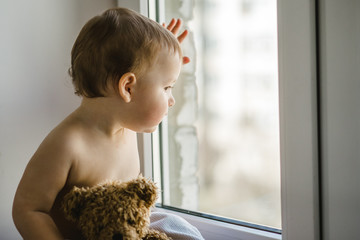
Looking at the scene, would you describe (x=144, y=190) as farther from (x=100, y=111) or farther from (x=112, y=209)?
(x=100, y=111)

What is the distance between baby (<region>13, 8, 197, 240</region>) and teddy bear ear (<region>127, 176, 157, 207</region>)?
9 cm

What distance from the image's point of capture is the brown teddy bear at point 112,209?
64 centimetres

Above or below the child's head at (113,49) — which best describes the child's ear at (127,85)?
below

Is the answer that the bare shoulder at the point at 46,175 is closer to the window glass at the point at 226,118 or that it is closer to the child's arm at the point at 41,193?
the child's arm at the point at 41,193

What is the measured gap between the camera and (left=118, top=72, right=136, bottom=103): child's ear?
0.69 meters

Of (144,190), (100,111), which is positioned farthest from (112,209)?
(100,111)

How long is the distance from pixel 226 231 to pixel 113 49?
0.51 metres

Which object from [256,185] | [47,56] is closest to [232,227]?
[256,185]

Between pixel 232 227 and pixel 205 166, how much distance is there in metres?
0.18

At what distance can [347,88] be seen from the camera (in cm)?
71

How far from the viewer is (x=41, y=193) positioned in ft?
2.16

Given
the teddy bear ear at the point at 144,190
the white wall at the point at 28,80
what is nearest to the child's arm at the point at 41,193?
the teddy bear ear at the point at 144,190

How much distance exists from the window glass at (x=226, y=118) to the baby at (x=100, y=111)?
0.22 meters

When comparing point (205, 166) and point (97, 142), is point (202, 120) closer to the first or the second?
point (205, 166)
